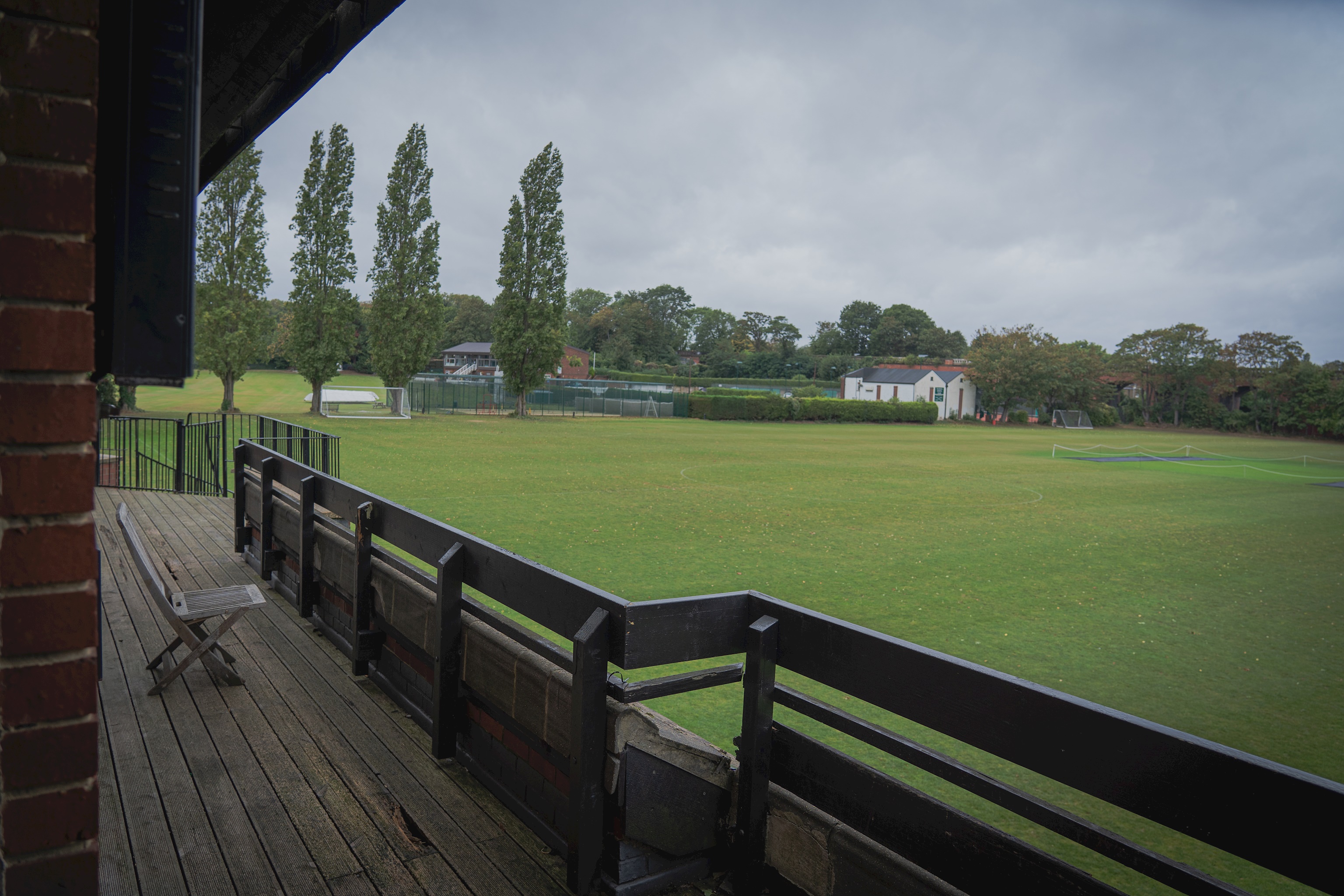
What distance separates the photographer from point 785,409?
51.8m

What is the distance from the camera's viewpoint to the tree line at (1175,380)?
64250 mm

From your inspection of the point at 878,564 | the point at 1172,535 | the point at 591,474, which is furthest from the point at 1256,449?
the point at 878,564

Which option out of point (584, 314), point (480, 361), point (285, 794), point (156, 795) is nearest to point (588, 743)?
point (285, 794)

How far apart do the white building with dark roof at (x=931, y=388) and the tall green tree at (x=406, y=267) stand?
40035mm

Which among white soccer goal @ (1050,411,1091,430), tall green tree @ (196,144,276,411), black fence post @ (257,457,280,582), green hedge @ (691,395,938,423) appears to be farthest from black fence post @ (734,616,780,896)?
white soccer goal @ (1050,411,1091,430)

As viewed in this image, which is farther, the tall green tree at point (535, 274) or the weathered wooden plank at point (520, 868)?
the tall green tree at point (535, 274)

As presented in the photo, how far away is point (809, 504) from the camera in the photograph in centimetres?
1541

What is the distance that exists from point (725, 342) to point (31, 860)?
399 feet

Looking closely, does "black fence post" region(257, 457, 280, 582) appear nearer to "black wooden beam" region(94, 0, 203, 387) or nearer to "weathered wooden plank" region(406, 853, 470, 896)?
"weathered wooden plank" region(406, 853, 470, 896)

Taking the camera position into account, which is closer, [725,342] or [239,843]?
[239,843]

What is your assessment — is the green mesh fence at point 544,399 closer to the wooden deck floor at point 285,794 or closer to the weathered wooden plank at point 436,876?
the wooden deck floor at point 285,794

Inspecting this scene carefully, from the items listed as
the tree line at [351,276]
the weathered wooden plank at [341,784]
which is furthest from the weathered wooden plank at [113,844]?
the tree line at [351,276]

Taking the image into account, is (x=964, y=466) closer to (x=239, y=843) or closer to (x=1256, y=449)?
(x=239, y=843)

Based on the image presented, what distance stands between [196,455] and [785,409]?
128 ft
